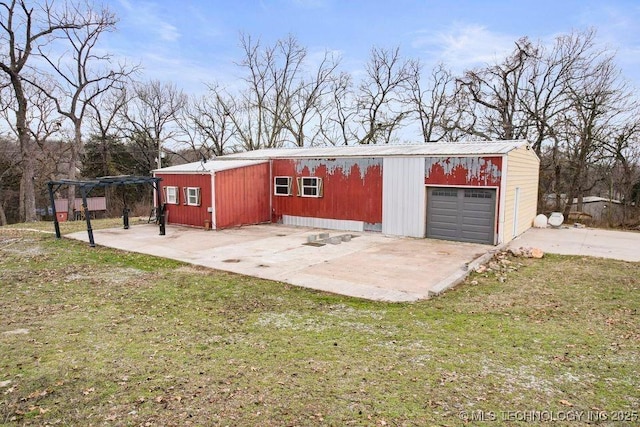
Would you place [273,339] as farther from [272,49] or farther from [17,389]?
[272,49]

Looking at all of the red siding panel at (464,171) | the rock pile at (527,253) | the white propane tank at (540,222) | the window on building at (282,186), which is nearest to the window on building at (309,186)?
the window on building at (282,186)

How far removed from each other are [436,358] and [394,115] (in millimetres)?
28839

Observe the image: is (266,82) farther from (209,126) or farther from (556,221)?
(556,221)

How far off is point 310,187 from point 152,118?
22.8 m

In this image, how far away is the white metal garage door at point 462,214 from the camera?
12.9m

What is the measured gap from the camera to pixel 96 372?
439 centimetres

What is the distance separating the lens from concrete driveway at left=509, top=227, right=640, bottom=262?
11.6 metres

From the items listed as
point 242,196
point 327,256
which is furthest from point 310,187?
point 327,256

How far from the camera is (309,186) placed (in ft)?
55.6

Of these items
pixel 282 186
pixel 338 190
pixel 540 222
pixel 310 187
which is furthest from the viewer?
pixel 282 186

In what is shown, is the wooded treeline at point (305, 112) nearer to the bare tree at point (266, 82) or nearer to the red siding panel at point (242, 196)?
the bare tree at point (266, 82)

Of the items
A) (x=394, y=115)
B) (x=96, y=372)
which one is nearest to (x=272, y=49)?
(x=394, y=115)

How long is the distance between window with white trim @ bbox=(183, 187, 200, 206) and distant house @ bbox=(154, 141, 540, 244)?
0.14 feet

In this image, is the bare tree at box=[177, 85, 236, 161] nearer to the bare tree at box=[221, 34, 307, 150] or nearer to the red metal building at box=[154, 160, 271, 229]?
the bare tree at box=[221, 34, 307, 150]
